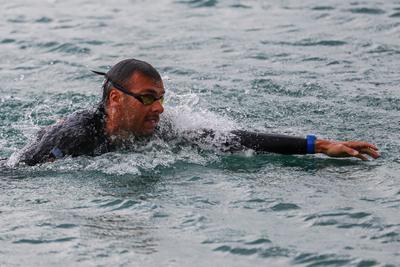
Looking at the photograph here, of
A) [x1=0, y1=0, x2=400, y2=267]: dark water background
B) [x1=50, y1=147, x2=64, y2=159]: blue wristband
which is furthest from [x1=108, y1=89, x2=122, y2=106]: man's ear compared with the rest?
[x1=50, y1=147, x2=64, y2=159]: blue wristband

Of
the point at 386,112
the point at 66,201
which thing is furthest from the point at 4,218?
the point at 386,112

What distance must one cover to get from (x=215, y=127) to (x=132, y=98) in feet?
3.48

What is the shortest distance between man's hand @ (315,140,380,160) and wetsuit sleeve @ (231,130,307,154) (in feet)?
0.79

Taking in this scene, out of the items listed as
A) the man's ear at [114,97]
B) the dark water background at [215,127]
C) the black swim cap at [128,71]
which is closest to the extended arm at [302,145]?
the dark water background at [215,127]

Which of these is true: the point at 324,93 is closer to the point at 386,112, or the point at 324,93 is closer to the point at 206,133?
the point at 386,112

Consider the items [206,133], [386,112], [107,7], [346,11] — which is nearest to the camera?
[206,133]

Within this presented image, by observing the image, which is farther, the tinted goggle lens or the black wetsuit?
the black wetsuit

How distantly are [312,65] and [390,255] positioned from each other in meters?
6.33

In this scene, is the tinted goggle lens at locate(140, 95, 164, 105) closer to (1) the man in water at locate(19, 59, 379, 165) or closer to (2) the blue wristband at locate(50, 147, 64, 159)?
(1) the man in water at locate(19, 59, 379, 165)

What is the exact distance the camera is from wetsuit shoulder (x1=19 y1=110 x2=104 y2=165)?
891 cm

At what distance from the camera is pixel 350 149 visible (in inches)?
342

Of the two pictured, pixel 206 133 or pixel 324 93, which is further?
pixel 324 93

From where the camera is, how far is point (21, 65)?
13.9 m

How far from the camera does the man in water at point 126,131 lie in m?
8.82
